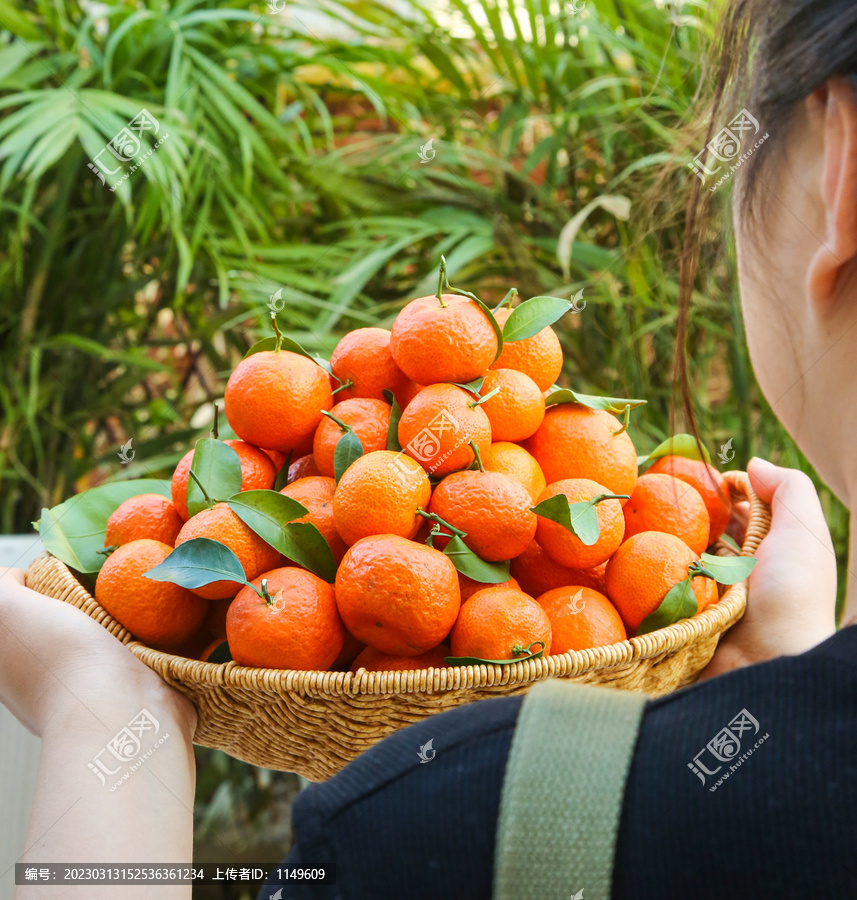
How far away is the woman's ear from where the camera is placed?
0.33m

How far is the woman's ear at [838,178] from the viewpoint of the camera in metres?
0.33

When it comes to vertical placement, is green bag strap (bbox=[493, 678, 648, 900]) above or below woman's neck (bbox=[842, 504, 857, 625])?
below

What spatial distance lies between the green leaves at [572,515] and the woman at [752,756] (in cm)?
17

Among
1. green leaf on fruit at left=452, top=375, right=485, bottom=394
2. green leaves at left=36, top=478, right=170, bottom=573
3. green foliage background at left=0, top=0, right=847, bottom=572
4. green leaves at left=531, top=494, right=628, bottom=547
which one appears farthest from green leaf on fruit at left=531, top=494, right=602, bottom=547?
green foliage background at left=0, top=0, right=847, bottom=572

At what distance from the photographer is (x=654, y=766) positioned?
0.28 metres

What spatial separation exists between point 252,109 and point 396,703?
4.08 feet

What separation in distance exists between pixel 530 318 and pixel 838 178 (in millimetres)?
363

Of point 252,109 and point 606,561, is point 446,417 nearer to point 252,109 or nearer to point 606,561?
point 606,561

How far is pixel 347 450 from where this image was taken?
2.02ft

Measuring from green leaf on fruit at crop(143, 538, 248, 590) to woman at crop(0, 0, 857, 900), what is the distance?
0.10 meters

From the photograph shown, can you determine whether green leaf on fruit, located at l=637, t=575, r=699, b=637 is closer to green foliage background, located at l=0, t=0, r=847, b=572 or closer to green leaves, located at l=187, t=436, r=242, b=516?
green leaves, located at l=187, t=436, r=242, b=516

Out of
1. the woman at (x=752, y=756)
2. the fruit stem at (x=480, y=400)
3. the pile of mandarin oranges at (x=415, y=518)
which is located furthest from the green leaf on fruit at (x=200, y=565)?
the fruit stem at (x=480, y=400)

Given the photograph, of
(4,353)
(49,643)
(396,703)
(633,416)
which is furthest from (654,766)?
(4,353)

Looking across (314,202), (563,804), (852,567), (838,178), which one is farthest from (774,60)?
(314,202)
